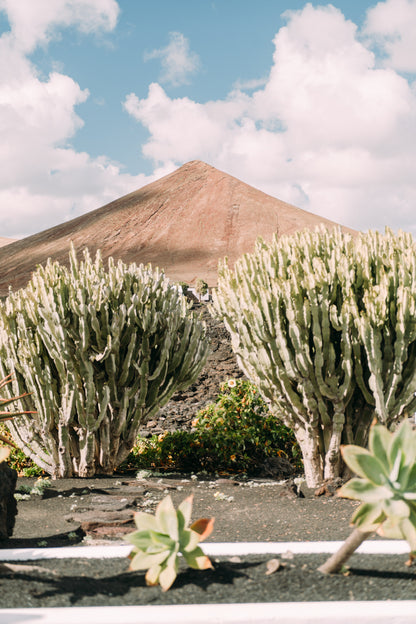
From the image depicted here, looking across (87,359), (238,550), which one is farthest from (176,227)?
(238,550)

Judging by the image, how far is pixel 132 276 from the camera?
6910 millimetres

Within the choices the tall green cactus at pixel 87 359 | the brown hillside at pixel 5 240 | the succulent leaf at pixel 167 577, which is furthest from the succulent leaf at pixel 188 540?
the brown hillside at pixel 5 240

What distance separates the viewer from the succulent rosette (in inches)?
84.6

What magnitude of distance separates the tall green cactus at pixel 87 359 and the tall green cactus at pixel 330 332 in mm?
1363

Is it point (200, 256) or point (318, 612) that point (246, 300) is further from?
point (200, 256)

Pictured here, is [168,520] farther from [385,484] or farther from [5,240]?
[5,240]

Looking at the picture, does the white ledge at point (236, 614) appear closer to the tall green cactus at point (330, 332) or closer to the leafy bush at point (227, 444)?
the tall green cactus at point (330, 332)

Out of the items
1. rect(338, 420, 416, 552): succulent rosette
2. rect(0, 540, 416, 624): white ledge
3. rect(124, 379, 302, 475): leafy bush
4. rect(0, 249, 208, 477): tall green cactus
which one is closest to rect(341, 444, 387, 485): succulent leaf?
rect(338, 420, 416, 552): succulent rosette

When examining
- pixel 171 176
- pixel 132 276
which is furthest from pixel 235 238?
pixel 132 276

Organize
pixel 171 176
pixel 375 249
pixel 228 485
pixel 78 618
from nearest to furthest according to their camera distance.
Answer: pixel 78 618 < pixel 375 249 < pixel 228 485 < pixel 171 176

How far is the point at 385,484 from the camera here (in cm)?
221

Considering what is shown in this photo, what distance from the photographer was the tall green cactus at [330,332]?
16.8 ft

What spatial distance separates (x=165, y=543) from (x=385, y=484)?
1019mm

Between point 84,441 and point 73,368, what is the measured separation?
940 mm
